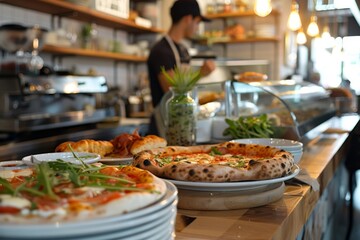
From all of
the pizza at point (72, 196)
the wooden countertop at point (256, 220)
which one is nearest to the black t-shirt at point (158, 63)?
the wooden countertop at point (256, 220)

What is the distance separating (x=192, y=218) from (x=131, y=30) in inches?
214

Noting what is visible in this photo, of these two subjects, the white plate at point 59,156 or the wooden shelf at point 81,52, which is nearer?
the white plate at point 59,156

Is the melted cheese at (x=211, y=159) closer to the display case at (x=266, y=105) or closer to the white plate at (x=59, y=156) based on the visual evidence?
the white plate at (x=59, y=156)

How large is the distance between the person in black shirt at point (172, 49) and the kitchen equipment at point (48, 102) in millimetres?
788

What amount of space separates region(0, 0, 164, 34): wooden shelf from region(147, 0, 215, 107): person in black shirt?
53.8 inches

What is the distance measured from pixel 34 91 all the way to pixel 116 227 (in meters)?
2.89

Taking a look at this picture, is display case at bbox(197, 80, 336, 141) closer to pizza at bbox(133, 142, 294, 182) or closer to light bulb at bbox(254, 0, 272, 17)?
pizza at bbox(133, 142, 294, 182)

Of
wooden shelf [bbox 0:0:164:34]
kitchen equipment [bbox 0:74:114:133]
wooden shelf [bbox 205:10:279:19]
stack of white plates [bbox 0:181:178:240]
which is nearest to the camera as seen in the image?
stack of white plates [bbox 0:181:178:240]

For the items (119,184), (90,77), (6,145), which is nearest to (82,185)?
(119,184)

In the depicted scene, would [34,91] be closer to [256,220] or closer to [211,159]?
[211,159]

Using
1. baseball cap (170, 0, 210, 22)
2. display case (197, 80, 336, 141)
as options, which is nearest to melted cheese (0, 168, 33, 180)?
display case (197, 80, 336, 141)

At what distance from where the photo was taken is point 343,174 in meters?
4.66

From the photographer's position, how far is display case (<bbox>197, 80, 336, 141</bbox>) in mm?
2396

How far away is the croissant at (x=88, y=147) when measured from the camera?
163 centimetres
